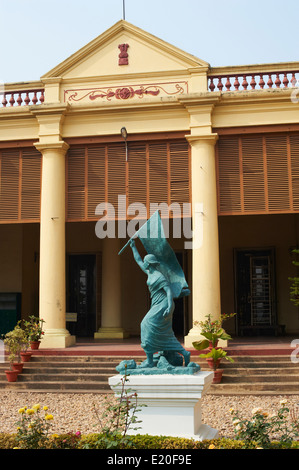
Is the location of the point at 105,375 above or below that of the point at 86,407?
above

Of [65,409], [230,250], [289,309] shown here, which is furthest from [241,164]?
[65,409]

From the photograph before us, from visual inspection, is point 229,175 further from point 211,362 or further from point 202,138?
point 211,362

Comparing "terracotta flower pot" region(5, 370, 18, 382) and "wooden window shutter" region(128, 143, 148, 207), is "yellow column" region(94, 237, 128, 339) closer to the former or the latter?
"wooden window shutter" region(128, 143, 148, 207)

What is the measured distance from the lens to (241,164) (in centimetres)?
1003

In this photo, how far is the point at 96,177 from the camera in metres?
10.4

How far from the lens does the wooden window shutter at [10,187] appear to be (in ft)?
34.8

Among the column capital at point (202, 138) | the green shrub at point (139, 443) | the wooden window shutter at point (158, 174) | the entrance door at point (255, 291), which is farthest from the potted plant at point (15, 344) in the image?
Result: the entrance door at point (255, 291)

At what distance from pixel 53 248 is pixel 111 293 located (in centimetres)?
268

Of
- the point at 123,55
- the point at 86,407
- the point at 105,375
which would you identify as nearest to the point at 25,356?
the point at 105,375

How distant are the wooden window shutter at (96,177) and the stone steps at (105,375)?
9.42ft

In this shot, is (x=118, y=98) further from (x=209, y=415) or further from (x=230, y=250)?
(x=209, y=415)

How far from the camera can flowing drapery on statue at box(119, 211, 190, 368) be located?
16.6 ft

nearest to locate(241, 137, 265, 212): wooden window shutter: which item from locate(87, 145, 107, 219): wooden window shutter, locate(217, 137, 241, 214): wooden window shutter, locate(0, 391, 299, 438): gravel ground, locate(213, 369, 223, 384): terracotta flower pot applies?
locate(217, 137, 241, 214): wooden window shutter

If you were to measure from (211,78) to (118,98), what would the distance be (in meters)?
1.86
